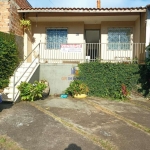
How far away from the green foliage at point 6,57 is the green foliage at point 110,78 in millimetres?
3122

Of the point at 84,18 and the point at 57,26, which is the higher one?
the point at 84,18

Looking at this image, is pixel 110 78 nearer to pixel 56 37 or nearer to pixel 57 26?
pixel 56 37

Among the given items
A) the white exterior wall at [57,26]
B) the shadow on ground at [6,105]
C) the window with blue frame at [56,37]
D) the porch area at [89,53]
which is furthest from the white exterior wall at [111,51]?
the shadow on ground at [6,105]

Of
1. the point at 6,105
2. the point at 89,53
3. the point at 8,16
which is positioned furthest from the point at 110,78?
the point at 8,16

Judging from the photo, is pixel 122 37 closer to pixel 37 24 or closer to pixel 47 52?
pixel 47 52

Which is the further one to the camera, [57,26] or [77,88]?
[57,26]

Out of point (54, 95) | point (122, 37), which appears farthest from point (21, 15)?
point (122, 37)

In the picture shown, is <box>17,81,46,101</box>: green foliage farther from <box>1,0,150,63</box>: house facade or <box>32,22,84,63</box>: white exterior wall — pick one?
<box>32,22,84,63</box>: white exterior wall

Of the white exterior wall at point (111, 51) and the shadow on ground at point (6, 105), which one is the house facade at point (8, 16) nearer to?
the shadow on ground at point (6, 105)

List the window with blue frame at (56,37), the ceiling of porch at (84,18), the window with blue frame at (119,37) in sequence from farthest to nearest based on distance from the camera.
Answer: the window with blue frame at (56,37) → the window with blue frame at (119,37) → the ceiling of porch at (84,18)

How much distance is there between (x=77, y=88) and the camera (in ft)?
23.3

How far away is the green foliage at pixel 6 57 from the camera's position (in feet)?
20.9

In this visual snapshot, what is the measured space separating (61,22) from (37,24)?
1559 millimetres

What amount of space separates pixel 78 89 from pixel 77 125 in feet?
9.86
